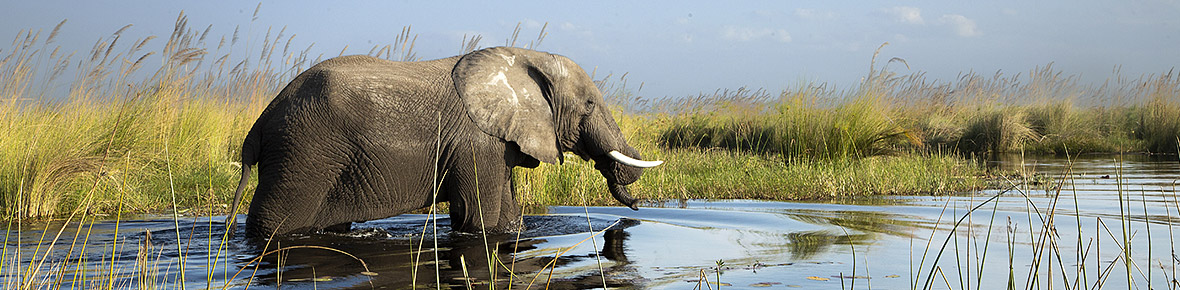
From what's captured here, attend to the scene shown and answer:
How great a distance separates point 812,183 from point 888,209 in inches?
57.3

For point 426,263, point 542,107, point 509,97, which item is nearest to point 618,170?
point 542,107

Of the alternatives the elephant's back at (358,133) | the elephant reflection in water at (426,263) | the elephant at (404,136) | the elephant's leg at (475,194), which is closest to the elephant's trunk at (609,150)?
the elephant at (404,136)

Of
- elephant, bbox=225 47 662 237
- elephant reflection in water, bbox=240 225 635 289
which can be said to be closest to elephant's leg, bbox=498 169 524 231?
elephant, bbox=225 47 662 237

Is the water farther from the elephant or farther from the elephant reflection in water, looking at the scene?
the elephant

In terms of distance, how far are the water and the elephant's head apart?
1.68 ft

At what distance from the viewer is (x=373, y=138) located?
558 centimetres

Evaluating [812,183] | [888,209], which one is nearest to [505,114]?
[888,209]

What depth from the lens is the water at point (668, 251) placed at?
4379 millimetres

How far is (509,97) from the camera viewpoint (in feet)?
19.7

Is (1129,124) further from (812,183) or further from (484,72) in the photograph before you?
(484,72)

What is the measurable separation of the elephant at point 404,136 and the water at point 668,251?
0.23 meters

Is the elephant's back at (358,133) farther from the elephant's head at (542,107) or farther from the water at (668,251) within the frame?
the water at (668,251)

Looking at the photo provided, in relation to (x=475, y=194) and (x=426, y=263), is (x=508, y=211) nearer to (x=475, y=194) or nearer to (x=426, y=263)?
(x=475, y=194)

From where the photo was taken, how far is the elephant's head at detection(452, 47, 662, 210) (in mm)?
5938
